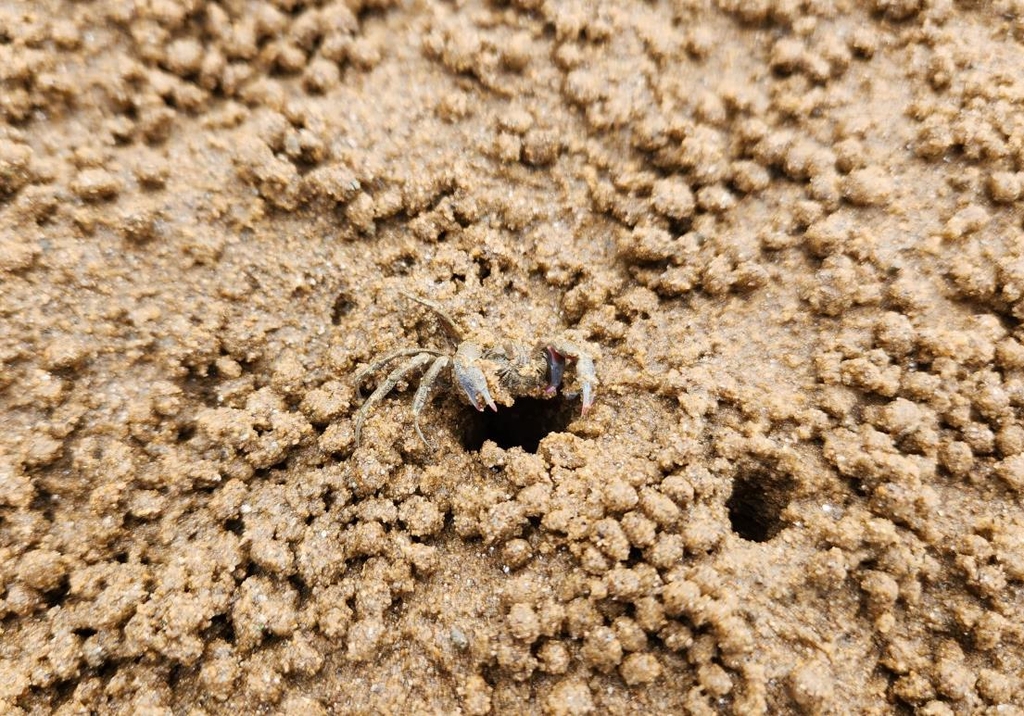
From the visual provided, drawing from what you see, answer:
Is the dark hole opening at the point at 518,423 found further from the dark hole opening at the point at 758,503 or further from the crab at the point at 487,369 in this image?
the dark hole opening at the point at 758,503

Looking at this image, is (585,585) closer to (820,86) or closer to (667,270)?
(667,270)

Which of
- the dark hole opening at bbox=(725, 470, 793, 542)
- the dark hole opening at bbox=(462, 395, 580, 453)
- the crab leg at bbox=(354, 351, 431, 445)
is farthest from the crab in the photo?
the dark hole opening at bbox=(725, 470, 793, 542)

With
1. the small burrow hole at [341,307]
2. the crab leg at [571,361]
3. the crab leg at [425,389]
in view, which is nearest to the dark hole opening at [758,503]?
the crab leg at [571,361]

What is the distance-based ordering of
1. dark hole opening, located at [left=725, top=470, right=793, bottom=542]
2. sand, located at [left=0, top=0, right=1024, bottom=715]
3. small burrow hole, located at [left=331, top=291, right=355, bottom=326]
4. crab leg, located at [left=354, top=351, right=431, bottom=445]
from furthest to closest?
1. small burrow hole, located at [left=331, top=291, right=355, bottom=326]
2. crab leg, located at [left=354, top=351, right=431, bottom=445]
3. dark hole opening, located at [left=725, top=470, right=793, bottom=542]
4. sand, located at [left=0, top=0, right=1024, bottom=715]

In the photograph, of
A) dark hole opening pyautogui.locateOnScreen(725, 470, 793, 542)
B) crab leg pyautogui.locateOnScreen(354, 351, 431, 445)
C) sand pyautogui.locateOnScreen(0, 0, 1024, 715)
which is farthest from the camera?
crab leg pyautogui.locateOnScreen(354, 351, 431, 445)

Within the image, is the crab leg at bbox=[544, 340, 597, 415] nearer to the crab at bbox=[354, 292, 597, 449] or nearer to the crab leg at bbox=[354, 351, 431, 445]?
the crab at bbox=[354, 292, 597, 449]

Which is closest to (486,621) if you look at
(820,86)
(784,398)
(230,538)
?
(230,538)

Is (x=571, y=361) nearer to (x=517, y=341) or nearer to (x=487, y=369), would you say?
(x=517, y=341)
